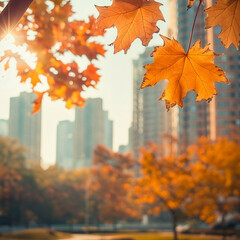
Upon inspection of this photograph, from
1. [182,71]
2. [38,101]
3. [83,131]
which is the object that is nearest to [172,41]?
[182,71]

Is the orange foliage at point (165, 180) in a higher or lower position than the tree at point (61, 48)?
lower

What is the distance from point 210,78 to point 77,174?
51.0 meters

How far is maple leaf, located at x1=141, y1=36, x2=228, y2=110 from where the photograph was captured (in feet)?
4.63

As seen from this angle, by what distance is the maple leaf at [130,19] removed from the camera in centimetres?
144

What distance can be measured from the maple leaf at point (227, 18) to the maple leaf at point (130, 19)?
174 mm

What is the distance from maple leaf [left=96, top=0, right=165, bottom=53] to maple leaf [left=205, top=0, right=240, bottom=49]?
174 mm

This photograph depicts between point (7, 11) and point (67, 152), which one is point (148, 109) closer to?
point (67, 152)

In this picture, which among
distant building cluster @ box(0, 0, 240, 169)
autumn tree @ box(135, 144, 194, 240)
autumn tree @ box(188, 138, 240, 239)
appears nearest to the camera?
autumn tree @ box(188, 138, 240, 239)

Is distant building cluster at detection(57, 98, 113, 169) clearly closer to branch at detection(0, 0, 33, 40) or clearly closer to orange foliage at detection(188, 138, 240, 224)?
orange foliage at detection(188, 138, 240, 224)

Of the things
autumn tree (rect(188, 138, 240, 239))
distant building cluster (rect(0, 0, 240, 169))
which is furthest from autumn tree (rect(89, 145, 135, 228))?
autumn tree (rect(188, 138, 240, 239))

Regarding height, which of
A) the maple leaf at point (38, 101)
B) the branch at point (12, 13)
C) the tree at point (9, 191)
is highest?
the maple leaf at point (38, 101)

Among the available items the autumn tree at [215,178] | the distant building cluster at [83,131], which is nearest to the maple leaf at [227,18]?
the autumn tree at [215,178]

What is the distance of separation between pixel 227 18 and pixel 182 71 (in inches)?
9.0

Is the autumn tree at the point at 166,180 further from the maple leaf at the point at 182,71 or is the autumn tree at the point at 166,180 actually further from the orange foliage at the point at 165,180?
the maple leaf at the point at 182,71
